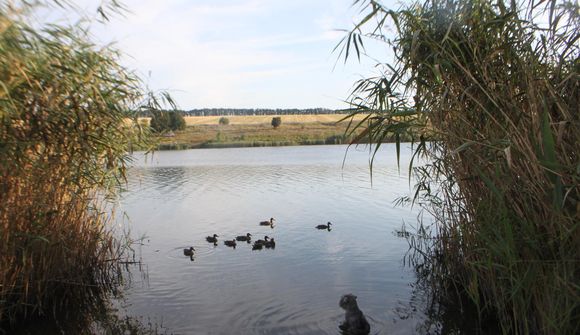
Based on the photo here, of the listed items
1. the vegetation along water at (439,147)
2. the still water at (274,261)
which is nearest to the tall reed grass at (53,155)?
the vegetation along water at (439,147)

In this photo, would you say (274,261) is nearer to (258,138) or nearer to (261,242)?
(261,242)

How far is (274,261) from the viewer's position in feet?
31.0

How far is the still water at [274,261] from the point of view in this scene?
6520 millimetres

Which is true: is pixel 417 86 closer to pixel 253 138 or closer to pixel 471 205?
pixel 471 205

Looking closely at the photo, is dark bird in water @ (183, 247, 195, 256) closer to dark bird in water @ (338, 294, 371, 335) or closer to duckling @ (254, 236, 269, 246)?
duckling @ (254, 236, 269, 246)

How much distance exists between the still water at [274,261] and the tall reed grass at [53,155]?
3.45ft

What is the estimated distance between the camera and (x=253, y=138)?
192ft

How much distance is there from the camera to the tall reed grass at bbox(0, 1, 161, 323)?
5.16m

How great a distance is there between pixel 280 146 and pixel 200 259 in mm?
42663

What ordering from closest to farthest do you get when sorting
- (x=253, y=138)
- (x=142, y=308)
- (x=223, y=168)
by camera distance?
(x=142, y=308)
(x=223, y=168)
(x=253, y=138)

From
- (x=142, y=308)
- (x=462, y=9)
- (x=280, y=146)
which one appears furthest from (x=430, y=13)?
(x=280, y=146)

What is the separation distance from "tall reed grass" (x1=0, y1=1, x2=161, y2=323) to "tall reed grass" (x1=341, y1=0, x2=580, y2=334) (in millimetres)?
3407

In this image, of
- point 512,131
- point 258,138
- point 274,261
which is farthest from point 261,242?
point 258,138

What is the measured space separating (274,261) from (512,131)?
625 centimetres
